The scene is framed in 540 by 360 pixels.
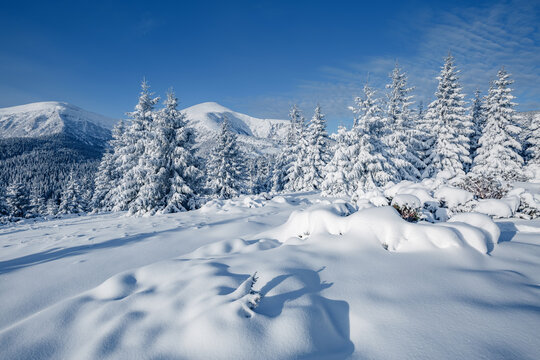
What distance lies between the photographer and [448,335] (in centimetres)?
204

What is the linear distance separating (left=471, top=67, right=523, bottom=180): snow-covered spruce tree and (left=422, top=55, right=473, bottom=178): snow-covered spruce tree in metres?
3.01

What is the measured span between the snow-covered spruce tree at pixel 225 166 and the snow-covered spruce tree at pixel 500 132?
2357 centimetres

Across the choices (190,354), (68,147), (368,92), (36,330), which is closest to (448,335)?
(190,354)

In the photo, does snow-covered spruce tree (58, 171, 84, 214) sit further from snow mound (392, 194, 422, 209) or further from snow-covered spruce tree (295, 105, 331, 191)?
snow mound (392, 194, 422, 209)

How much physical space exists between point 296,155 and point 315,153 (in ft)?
12.5

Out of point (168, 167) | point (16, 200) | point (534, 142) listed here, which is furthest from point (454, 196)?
point (16, 200)

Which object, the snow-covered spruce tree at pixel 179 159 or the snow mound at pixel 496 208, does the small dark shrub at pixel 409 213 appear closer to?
the snow mound at pixel 496 208

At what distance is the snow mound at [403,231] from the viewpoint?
379 cm

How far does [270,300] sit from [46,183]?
149 m

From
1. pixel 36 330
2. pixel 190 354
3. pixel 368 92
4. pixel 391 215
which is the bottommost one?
pixel 36 330

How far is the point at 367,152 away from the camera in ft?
55.0

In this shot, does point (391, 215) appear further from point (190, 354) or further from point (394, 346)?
point (190, 354)

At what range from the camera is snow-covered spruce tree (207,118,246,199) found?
85.0 ft

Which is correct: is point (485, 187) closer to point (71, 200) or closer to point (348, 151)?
point (348, 151)
